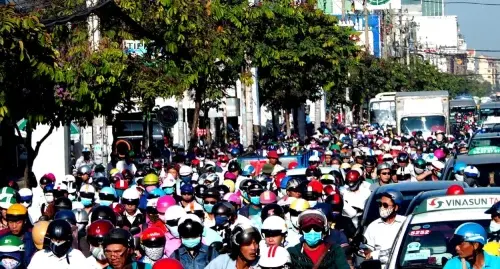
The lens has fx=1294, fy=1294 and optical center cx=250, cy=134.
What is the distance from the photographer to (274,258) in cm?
846

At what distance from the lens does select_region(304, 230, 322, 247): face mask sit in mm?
9648

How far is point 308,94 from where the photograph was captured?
151 ft

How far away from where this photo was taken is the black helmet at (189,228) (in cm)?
1026

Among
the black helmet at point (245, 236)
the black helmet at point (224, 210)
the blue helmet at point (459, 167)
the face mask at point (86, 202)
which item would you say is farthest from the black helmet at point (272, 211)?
the blue helmet at point (459, 167)

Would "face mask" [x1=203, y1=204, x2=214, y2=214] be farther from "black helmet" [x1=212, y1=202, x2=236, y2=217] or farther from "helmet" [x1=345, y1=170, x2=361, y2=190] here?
"helmet" [x1=345, y1=170, x2=361, y2=190]

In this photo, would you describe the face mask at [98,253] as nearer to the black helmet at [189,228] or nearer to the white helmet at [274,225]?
the black helmet at [189,228]

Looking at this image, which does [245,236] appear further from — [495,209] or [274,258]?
[495,209]

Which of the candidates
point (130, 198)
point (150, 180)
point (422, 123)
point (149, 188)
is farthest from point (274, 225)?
point (422, 123)

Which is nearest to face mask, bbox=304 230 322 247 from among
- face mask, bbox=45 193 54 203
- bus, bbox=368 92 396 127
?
face mask, bbox=45 193 54 203

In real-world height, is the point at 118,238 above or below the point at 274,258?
above

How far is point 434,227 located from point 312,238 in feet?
3.02

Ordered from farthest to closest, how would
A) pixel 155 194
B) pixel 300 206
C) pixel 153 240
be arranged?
pixel 155 194, pixel 300 206, pixel 153 240

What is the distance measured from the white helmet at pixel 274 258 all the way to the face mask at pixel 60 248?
6.24 feet

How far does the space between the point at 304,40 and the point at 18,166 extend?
9.14 meters
